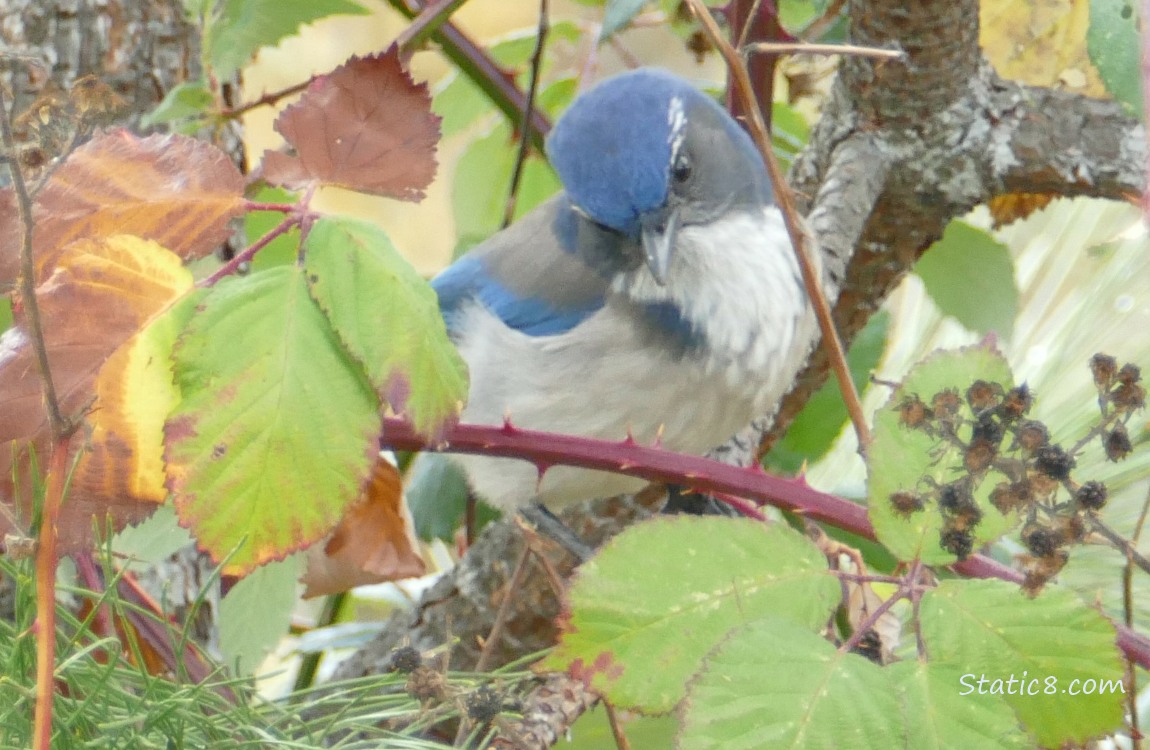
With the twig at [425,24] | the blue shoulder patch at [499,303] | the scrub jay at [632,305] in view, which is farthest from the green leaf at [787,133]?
the twig at [425,24]

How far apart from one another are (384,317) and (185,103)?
663 mm

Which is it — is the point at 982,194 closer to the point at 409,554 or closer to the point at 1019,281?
the point at 1019,281

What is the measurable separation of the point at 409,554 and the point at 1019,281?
0.87 metres

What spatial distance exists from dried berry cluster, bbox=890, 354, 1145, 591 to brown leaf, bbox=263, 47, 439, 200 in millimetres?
279

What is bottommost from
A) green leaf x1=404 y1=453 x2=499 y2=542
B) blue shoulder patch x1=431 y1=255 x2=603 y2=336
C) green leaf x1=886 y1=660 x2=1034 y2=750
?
green leaf x1=404 y1=453 x2=499 y2=542

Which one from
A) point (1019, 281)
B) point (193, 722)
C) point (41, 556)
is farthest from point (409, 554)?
point (1019, 281)

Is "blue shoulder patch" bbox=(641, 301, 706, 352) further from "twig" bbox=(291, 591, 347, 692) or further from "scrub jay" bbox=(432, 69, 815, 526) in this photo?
"twig" bbox=(291, 591, 347, 692)

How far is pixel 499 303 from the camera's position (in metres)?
1.38

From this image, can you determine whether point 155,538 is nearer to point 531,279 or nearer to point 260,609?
point 260,609

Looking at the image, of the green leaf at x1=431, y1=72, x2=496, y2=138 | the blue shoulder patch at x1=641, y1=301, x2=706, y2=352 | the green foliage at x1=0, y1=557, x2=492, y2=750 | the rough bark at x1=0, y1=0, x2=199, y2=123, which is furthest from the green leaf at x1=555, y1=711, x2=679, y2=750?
the rough bark at x1=0, y1=0, x2=199, y2=123

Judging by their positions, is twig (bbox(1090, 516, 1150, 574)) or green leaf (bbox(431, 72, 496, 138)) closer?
twig (bbox(1090, 516, 1150, 574))

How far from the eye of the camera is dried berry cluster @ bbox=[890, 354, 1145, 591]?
1.81 feet

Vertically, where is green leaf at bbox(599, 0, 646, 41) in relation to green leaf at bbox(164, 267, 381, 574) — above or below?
above

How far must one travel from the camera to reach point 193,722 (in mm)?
658
